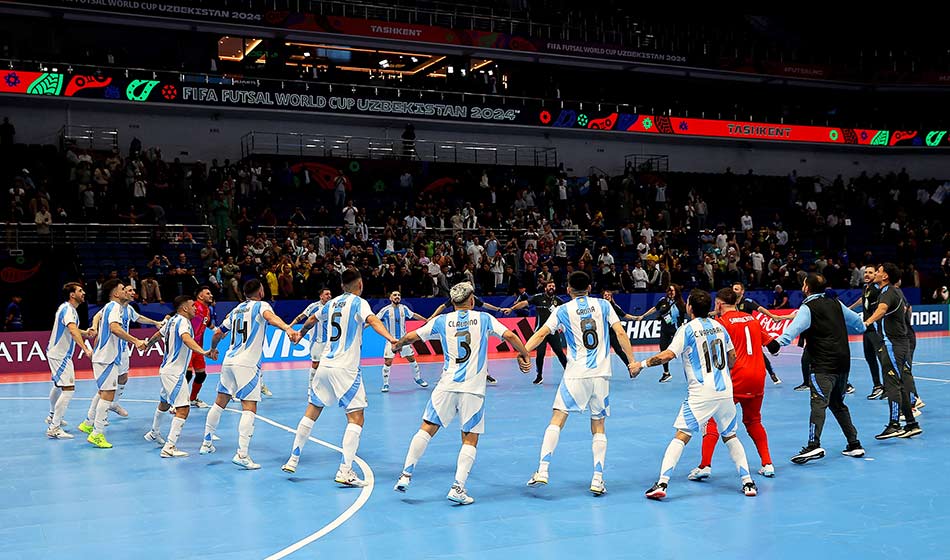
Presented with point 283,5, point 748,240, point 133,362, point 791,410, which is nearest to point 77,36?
point 283,5

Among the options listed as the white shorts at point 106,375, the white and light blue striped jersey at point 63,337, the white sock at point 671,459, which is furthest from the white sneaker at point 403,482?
the white and light blue striped jersey at point 63,337

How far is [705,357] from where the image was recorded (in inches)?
363

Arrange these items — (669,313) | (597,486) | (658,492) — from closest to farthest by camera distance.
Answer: (658,492)
(597,486)
(669,313)

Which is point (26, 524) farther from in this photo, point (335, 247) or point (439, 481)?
point (335, 247)

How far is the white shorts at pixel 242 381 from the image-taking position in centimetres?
1098

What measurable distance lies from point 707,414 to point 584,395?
4.21 ft

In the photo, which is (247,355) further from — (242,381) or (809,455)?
(809,455)

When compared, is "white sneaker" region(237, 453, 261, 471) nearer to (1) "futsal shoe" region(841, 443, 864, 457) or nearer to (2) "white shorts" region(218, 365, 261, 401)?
(2) "white shorts" region(218, 365, 261, 401)

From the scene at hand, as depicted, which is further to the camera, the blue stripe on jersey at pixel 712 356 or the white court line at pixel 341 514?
the blue stripe on jersey at pixel 712 356

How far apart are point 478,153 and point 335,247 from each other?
51.8 ft

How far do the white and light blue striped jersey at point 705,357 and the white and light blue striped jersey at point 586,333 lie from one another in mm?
733

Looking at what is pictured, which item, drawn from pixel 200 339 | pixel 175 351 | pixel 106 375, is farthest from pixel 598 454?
pixel 200 339

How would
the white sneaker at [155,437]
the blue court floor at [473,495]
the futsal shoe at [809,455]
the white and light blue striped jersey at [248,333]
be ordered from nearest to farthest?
the blue court floor at [473,495]
the futsal shoe at [809,455]
the white and light blue striped jersey at [248,333]
the white sneaker at [155,437]

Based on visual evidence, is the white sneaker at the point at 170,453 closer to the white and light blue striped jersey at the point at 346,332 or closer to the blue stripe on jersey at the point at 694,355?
the white and light blue striped jersey at the point at 346,332
